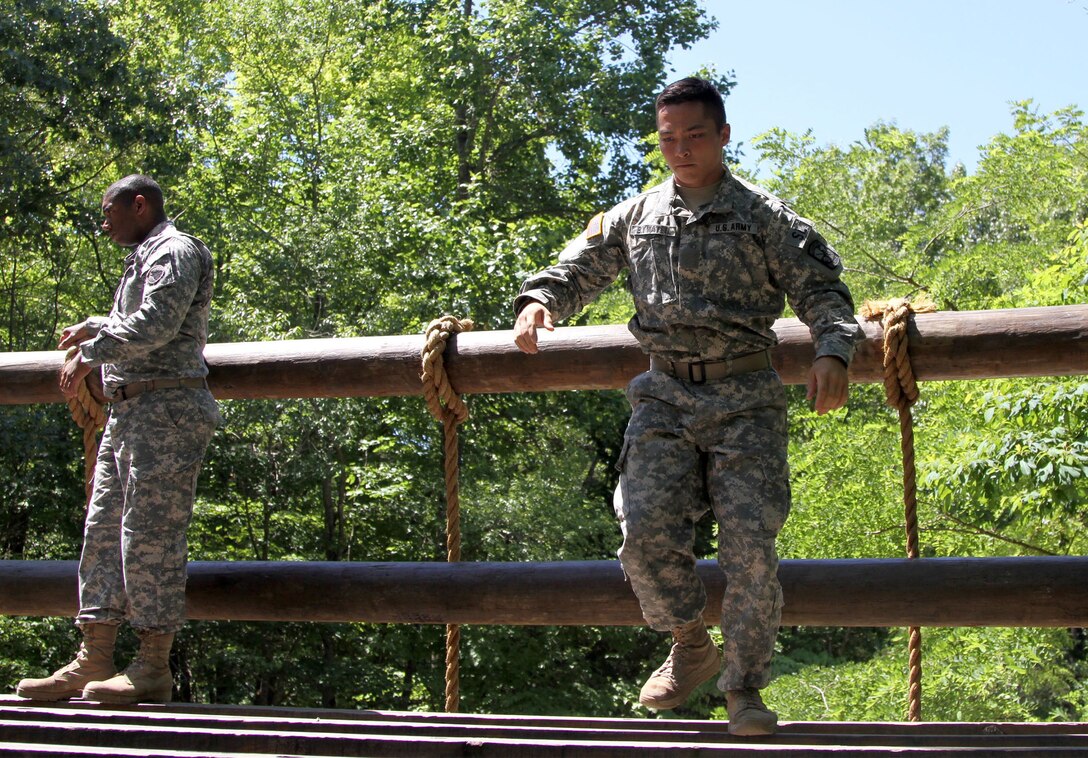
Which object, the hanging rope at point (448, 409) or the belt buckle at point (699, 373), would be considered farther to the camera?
the hanging rope at point (448, 409)

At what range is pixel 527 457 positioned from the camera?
1977 cm

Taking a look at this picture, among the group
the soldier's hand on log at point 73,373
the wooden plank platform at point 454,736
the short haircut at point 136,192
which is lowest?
the wooden plank platform at point 454,736

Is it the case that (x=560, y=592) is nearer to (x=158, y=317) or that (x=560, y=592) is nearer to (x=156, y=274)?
(x=158, y=317)

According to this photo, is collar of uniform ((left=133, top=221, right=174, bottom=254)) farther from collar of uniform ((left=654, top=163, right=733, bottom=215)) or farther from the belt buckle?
the belt buckle

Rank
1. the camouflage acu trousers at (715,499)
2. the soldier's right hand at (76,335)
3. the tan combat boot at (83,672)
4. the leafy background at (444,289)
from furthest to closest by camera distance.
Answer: the leafy background at (444,289)
the soldier's right hand at (76,335)
the tan combat boot at (83,672)
the camouflage acu trousers at (715,499)

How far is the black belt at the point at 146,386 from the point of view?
382 cm

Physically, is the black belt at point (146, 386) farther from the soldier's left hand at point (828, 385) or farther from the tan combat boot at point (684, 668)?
the soldier's left hand at point (828, 385)

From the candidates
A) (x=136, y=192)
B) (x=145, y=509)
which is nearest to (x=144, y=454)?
(x=145, y=509)

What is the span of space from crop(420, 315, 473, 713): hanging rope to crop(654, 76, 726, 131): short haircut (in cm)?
99

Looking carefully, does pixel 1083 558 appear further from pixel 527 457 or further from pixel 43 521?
pixel 527 457

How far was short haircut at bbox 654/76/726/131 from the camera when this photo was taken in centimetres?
321

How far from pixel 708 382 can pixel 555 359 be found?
0.67m

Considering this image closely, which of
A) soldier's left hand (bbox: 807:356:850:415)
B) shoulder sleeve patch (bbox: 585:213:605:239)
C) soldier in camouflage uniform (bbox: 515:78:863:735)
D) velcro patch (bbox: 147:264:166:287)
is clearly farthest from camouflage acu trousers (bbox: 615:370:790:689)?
velcro patch (bbox: 147:264:166:287)

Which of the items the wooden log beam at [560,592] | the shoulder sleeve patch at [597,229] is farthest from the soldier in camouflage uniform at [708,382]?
the wooden log beam at [560,592]
